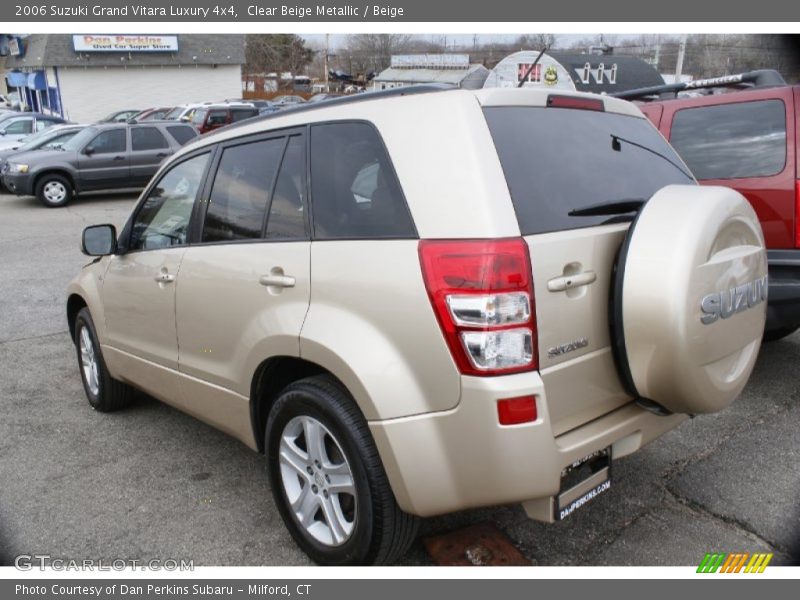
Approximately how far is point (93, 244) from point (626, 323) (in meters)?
3.00

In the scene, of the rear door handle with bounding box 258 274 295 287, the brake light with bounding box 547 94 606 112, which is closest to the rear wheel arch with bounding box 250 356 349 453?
the rear door handle with bounding box 258 274 295 287

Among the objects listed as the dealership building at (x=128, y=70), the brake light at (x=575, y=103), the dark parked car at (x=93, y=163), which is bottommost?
the dark parked car at (x=93, y=163)

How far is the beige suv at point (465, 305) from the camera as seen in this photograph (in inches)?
85.3

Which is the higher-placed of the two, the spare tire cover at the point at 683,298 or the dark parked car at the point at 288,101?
the dark parked car at the point at 288,101

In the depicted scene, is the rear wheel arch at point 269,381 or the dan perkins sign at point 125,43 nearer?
the rear wheel arch at point 269,381

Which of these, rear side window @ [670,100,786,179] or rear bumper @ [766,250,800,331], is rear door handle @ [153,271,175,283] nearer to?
rear bumper @ [766,250,800,331]

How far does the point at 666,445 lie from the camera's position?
3.74m

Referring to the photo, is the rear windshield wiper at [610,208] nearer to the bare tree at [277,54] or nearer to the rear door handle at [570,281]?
the rear door handle at [570,281]

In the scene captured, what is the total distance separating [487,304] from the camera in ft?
6.95

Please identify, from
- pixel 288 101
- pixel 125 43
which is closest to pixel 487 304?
pixel 288 101

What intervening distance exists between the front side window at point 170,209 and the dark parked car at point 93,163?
38.4ft

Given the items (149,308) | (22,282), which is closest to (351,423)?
(149,308)

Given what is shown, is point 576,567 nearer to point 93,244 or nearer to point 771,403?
point 771,403

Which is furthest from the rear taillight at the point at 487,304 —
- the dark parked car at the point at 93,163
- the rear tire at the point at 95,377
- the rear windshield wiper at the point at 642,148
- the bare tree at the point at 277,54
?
the bare tree at the point at 277,54
